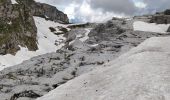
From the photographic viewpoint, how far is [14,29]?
333ft

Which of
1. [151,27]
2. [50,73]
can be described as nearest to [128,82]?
[50,73]

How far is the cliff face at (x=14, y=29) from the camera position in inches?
3681

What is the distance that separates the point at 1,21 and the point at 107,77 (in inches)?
3323

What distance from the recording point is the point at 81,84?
1939 centimetres

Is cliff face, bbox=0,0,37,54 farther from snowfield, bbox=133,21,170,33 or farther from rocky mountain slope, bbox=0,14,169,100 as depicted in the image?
rocky mountain slope, bbox=0,14,169,100

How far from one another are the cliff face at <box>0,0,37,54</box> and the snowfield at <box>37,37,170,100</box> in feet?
240

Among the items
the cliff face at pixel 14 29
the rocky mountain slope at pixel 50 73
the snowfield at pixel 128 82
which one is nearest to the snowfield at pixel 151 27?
the rocky mountain slope at pixel 50 73

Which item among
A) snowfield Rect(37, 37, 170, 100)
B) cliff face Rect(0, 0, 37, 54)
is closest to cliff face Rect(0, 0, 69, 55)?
cliff face Rect(0, 0, 37, 54)

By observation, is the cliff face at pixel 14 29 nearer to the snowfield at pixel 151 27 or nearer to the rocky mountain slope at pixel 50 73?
the snowfield at pixel 151 27

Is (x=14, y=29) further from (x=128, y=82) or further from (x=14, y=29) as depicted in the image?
(x=128, y=82)

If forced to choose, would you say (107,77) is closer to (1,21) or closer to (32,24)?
(1,21)

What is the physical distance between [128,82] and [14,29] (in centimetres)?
8883

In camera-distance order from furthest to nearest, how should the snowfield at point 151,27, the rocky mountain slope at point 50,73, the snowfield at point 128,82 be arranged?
the snowfield at point 151,27 → the rocky mountain slope at point 50,73 → the snowfield at point 128,82

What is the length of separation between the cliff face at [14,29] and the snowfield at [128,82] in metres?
73.3
